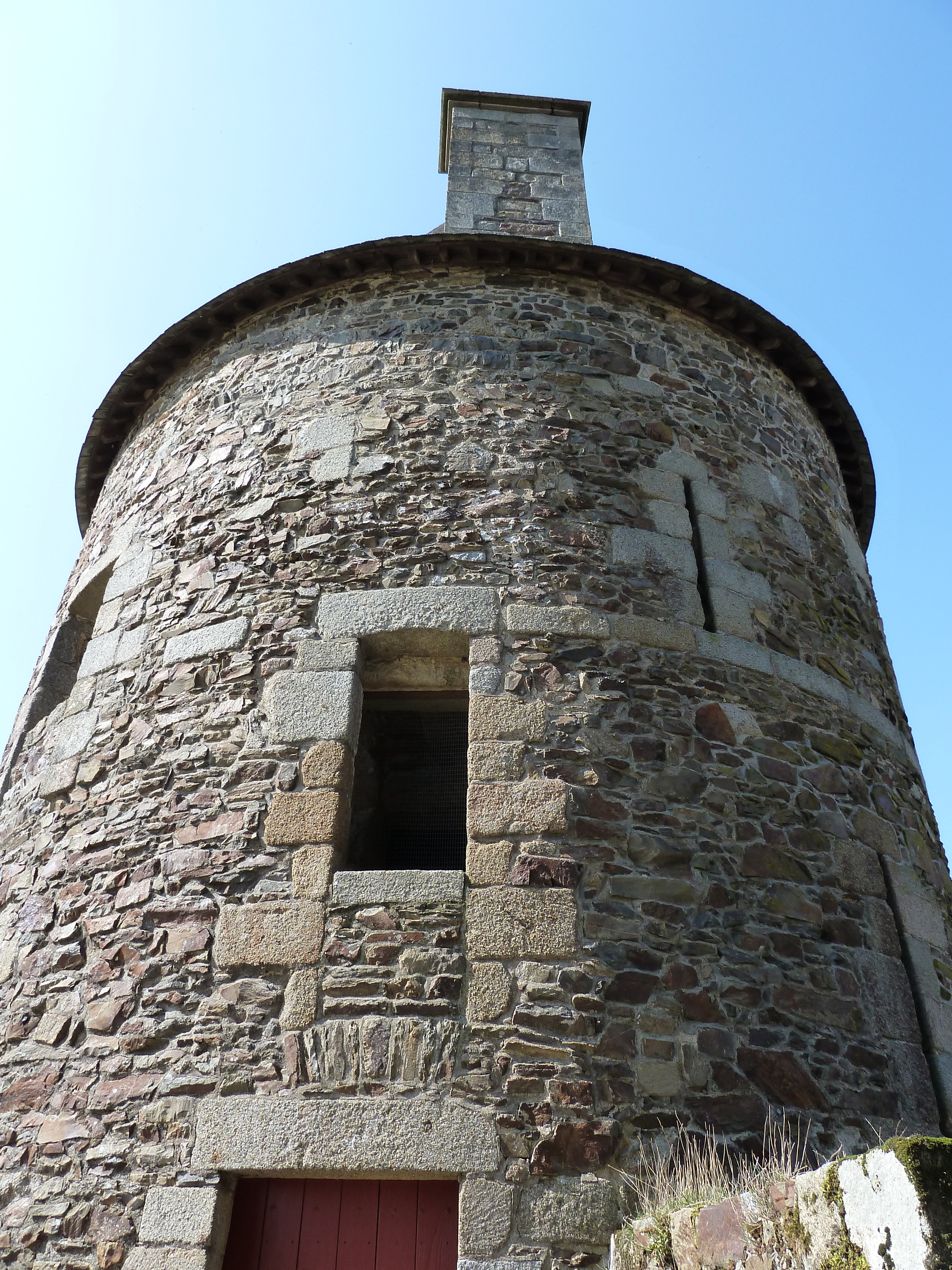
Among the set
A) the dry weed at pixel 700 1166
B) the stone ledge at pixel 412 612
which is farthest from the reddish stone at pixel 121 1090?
the stone ledge at pixel 412 612

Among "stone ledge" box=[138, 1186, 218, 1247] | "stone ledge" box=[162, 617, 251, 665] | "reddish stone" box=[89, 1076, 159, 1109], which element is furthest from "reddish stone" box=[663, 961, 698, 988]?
"stone ledge" box=[162, 617, 251, 665]

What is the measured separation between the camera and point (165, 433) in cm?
603

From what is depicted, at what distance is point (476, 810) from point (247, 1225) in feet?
5.60

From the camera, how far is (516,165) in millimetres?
8398

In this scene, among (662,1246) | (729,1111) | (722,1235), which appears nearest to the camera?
(722,1235)

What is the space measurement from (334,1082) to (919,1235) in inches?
86.7

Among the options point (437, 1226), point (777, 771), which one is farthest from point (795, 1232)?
point (777, 771)

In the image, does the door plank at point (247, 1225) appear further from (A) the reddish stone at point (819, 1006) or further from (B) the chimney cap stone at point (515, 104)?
(B) the chimney cap stone at point (515, 104)

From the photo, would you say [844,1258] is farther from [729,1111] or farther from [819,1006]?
[819,1006]

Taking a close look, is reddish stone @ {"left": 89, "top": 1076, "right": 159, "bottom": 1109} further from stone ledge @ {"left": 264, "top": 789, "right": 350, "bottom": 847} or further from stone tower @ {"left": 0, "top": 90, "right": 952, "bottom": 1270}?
stone ledge @ {"left": 264, "top": 789, "right": 350, "bottom": 847}

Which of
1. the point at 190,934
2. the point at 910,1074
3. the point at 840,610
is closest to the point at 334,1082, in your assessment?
the point at 190,934

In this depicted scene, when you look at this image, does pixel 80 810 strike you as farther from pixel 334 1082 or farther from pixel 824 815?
pixel 824 815

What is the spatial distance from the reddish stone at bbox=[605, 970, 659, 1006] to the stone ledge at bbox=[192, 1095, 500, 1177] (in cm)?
65

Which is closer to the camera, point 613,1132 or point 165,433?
point 613,1132
